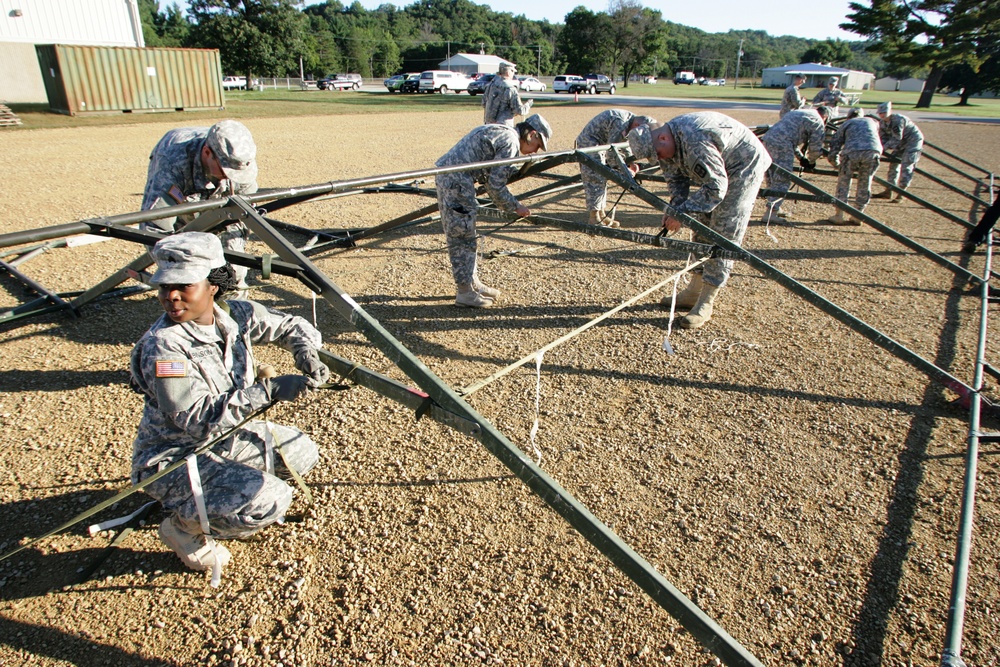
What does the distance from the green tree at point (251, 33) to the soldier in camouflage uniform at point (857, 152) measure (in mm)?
39840

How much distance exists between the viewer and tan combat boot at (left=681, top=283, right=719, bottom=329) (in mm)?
4996

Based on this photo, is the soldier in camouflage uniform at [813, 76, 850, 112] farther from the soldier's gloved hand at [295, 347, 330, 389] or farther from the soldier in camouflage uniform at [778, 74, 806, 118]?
the soldier's gloved hand at [295, 347, 330, 389]

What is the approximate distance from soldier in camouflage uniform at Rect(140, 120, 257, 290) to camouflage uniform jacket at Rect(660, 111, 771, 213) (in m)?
3.12

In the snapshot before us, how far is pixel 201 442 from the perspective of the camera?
2400 millimetres

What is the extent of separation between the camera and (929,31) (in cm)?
3616

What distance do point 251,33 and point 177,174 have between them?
41883mm

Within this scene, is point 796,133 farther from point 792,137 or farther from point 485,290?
point 485,290

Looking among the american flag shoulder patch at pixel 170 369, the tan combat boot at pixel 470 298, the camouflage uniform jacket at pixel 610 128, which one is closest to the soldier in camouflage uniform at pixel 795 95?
the camouflage uniform jacket at pixel 610 128

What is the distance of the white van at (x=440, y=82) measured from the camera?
3891cm

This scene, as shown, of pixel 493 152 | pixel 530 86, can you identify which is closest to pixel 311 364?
pixel 493 152

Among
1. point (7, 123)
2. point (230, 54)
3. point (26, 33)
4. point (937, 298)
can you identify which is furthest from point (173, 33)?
point (937, 298)

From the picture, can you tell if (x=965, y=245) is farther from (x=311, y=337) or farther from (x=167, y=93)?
(x=167, y=93)

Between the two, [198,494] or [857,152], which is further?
[857,152]

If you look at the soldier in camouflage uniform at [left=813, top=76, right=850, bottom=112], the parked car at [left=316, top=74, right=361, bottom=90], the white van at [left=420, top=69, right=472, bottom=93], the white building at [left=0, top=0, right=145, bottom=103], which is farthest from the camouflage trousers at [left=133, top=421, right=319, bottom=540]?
the parked car at [left=316, top=74, right=361, bottom=90]
